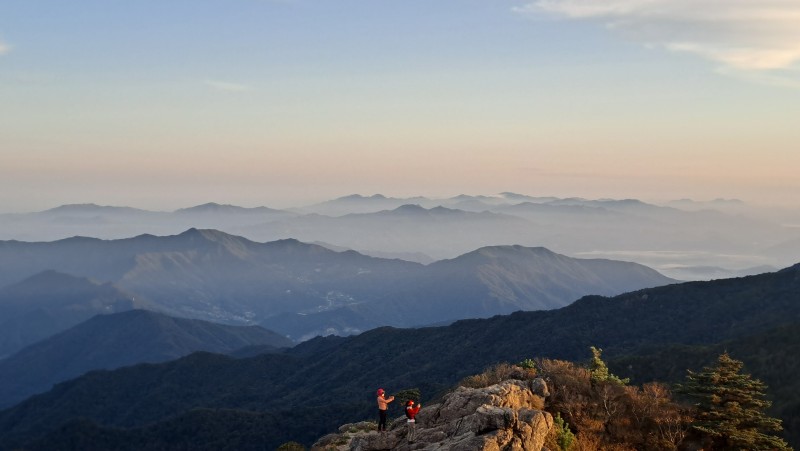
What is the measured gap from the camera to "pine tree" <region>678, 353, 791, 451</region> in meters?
41.2

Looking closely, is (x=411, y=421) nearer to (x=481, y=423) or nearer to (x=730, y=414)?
(x=481, y=423)

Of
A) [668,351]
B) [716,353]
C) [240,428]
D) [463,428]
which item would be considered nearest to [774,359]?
[716,353]

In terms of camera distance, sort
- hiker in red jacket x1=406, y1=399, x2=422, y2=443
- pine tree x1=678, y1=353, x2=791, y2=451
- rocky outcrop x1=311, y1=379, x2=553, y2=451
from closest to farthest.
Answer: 1. rocky outcrop x1=311, y1=379, x2=553, y2=451
2. hiker in red jacket x1=406, y1=399, x2=422, y2=443
3. pine tree x1=678, y1=353, x2=791, y2=451

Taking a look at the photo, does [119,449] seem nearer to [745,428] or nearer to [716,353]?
[716,353]

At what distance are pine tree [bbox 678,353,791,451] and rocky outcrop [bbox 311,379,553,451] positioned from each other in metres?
9.50

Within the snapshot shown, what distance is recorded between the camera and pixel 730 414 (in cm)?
4256

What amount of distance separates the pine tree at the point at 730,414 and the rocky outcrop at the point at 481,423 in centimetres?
950

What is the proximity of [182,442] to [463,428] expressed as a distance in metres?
155

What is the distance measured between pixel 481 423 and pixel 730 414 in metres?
16.4

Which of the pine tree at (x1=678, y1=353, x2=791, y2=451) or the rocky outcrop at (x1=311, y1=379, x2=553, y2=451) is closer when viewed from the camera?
the rocky outcrop at (x1=311, y1=379, x2=553, y2=451)

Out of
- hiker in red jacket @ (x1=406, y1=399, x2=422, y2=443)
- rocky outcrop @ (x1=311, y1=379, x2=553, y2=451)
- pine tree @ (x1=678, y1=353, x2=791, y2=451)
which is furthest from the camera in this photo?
pine tree @ (x1=678, y1=353, x2=791, y2=451)

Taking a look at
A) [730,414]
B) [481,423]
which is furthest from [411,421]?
[730,414]

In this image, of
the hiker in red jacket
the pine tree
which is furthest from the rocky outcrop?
the pine tree

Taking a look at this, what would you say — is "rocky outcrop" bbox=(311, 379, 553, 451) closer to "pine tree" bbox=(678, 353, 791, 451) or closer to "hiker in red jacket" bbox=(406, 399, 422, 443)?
"hiker in red jacket" bbox=(406, 399, 422, 443)
